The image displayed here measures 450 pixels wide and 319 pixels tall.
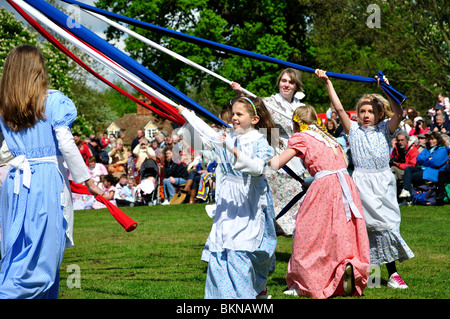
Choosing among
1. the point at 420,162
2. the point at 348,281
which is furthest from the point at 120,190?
the point at 348,281

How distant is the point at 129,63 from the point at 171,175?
1055cm

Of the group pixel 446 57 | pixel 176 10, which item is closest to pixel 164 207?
pixel 446 57

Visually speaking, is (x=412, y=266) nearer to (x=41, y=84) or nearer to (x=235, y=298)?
(x=235, y=298)

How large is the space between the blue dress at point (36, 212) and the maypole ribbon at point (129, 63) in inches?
42.8

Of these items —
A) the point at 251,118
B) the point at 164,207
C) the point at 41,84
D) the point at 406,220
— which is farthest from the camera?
the point at 164,207

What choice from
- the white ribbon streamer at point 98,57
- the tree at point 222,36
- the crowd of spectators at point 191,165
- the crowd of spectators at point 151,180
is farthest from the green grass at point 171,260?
the tree at point 222,36

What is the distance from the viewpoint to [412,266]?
655 centimetres

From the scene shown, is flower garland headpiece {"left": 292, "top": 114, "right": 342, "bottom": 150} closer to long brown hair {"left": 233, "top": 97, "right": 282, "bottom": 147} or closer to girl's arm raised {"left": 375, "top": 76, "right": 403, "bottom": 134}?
long brown hair {"left": 233, "top": 97, "right": 282, "bottom": 147}

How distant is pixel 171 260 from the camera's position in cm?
708

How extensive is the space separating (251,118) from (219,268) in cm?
124

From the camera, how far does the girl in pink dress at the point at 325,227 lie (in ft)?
16.3

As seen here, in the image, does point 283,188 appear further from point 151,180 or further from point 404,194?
point 151,180

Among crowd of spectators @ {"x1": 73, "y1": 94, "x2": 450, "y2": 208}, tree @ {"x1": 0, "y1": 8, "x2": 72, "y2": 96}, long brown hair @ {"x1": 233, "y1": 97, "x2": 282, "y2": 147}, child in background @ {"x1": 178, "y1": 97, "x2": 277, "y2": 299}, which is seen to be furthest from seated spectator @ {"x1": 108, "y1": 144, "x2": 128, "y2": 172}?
child in background @ {"x1": 178, "y1": 97, "x2": 277, "y2": 299}

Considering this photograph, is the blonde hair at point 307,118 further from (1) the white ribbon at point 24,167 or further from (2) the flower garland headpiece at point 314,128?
(1) the white ribbon at point 24,167
